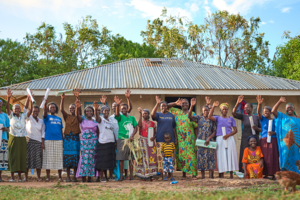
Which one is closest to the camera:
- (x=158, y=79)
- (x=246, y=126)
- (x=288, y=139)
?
(x=288, y=139)

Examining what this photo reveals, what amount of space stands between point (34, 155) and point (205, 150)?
12.5 ft

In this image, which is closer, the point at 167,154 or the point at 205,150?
the point at 167,154

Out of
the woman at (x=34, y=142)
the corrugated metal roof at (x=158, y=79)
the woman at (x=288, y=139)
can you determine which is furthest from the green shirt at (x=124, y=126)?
the woman at (x=288, y=139)

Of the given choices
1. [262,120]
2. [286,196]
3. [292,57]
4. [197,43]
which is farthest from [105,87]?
[197,43]

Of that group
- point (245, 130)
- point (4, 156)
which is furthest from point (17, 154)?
point (245, 130)

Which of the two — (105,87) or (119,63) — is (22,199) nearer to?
(105,87)

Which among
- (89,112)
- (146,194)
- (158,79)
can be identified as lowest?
(146,194)

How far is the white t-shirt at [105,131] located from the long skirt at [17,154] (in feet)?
5.62

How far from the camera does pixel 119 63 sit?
12.1 metres

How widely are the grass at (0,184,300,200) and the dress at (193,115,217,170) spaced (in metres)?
1.63

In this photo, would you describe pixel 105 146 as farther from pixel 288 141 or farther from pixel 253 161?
pixel 288 141

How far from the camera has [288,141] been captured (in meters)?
6.05

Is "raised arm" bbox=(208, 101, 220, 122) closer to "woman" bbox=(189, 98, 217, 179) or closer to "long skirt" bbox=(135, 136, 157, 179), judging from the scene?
"woman" bbox=(189, 98, 217, 179)

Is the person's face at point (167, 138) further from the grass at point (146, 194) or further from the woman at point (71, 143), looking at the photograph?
the woman at point (71, 143)
